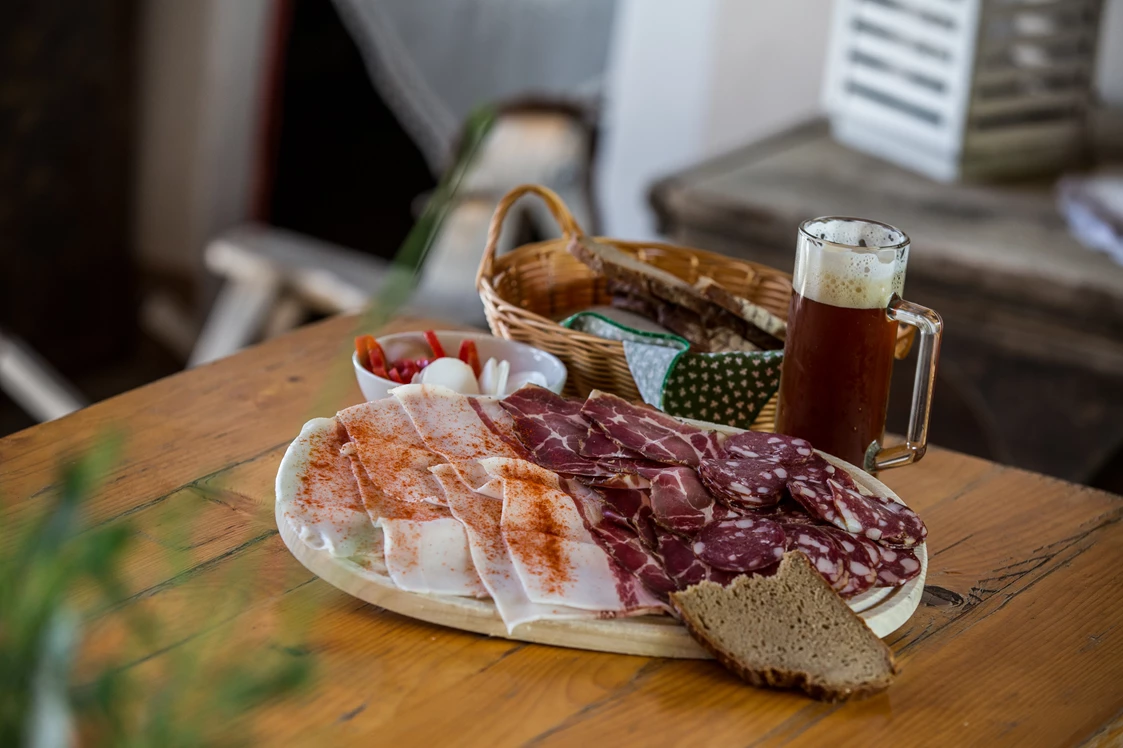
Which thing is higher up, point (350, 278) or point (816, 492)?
point (816, 492)

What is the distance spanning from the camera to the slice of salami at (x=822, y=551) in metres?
1.00

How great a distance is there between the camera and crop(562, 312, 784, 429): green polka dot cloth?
1.25 m

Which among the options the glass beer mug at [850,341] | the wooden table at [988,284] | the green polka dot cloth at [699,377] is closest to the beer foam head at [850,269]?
the glass beer mug at [850,341]

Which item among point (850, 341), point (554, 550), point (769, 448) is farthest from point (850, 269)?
point (554, 550)

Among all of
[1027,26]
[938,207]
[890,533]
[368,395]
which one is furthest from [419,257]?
[1027,26]

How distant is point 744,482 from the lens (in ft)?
3.49

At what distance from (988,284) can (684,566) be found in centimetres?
154

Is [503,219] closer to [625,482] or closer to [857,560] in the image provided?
[625,482]

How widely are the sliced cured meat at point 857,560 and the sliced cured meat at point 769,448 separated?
8 cm

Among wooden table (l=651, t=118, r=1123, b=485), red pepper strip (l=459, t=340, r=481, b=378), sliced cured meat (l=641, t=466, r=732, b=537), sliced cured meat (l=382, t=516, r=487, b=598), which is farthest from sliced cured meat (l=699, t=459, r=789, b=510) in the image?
wooden table (l=651, t=118, r=1123, b=485)

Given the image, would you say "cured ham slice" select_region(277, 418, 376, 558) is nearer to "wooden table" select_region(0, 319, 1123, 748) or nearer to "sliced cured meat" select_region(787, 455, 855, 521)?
"wooden table" select_region(0, 319, 1123, 748)

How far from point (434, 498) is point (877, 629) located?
401mm

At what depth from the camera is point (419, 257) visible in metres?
0.49

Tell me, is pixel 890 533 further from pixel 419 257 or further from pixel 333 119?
pixel 333 119
